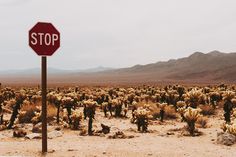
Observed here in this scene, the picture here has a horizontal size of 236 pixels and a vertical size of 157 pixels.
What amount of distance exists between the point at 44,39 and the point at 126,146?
162 inches

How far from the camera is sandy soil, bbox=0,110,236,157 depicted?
1091 centimetres

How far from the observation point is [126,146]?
1216 cm

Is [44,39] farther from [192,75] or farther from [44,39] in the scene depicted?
[192,75]

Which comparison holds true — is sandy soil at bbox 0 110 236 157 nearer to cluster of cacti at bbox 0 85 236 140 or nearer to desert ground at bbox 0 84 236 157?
desert ground at bbox 0 84 236 157

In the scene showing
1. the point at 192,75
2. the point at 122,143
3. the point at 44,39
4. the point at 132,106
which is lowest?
the point at 122,143

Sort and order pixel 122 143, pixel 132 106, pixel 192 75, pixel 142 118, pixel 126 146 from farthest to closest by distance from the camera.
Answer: pixel 192 75 → pixel 132 106 → pixel 142 118 → pixel 122 143 → pixel 126 146

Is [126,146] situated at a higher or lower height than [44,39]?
lower

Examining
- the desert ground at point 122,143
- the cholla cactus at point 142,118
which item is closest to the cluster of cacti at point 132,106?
the cholla cactus at point 142,118

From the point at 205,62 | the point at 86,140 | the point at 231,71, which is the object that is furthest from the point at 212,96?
the point at 205,62

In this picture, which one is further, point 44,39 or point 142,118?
point 142,118

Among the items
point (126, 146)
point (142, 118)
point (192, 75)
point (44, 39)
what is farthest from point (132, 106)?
point (192, 75)

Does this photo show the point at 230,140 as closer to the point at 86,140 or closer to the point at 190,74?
the point at 86,140

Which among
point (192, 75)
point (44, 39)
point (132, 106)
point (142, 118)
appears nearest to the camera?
point (44, 39)

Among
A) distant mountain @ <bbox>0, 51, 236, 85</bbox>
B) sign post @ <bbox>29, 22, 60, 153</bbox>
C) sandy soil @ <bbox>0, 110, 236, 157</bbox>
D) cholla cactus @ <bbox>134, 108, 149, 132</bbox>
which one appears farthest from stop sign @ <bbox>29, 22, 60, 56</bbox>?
distant mountain @ <bbox>0, 51, 236, 85</bbox>
